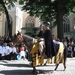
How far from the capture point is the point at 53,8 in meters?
27.6

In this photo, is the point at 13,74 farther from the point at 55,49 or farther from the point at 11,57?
the point at 11,57

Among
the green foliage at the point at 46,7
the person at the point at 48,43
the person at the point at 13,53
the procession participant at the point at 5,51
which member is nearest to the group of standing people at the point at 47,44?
the person at the point at 48,43

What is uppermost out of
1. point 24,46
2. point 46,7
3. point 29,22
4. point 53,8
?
point 46,7

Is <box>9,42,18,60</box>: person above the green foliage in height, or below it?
below

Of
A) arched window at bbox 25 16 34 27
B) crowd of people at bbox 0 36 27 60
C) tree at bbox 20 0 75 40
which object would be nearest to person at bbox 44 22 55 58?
crowd of people at bbox 0 36 27 60

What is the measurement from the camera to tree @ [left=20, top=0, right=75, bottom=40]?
26.5 metres

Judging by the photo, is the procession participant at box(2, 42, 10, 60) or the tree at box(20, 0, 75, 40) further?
the tree at box(20, 0, 75, 40)

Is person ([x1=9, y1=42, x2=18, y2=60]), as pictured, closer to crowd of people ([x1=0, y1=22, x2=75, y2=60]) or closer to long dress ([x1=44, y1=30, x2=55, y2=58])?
crowd of people ([x1=0, y1=22, x2=75, y2=60])

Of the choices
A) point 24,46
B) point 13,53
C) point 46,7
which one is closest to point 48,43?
point 24,46

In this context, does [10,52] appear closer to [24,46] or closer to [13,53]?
[13,53]

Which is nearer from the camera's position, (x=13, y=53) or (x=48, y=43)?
(x=48, y=43)

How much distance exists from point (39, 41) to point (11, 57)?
8.99m

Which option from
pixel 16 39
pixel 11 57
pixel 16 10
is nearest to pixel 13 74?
pixel 16 39

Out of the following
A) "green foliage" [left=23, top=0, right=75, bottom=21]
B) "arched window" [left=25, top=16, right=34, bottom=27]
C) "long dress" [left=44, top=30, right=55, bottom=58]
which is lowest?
"long dress" [left=44, top=30, right=55, bottom=58]
